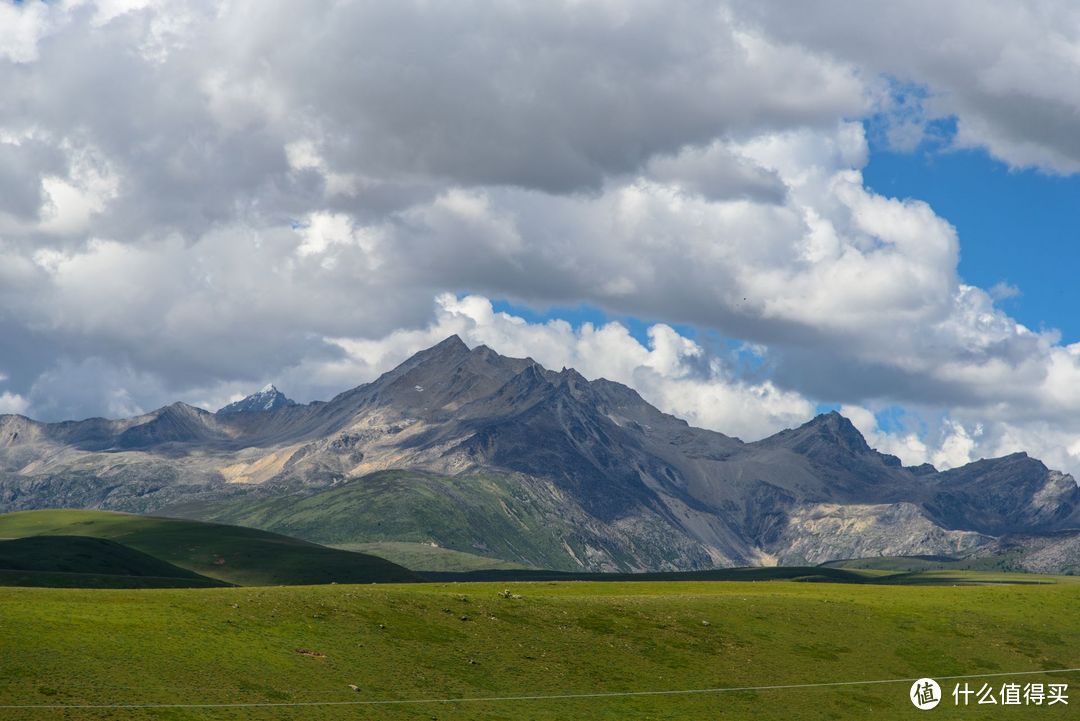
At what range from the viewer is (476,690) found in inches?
3952

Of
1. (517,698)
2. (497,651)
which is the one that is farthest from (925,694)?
(517,698)

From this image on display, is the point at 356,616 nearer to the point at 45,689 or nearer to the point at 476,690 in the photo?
the point at 476,690

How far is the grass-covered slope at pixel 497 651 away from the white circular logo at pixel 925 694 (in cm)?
125

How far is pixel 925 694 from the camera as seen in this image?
11888 cm

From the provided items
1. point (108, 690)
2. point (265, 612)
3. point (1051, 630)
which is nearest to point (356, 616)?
point (265, 612)

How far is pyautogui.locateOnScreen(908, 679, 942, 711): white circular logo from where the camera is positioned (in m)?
116

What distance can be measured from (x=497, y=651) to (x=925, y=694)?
139 feet

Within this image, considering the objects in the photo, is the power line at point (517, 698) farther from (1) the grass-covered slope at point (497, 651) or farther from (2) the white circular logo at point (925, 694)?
(2) the white circular logo at point (925, 694)

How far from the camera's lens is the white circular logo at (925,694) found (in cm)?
11638

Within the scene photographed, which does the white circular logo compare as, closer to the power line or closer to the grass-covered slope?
the grass-covered slope

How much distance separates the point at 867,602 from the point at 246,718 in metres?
97.0

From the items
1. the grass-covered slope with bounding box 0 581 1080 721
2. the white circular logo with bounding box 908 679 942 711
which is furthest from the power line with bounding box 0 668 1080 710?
the white circular logo with bounding box 908 679 942 711

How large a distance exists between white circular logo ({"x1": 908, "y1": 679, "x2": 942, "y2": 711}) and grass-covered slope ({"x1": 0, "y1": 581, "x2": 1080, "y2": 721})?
1246mm

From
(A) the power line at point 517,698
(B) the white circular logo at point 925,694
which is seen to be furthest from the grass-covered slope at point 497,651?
(B) the white circular logo at point 925,694
